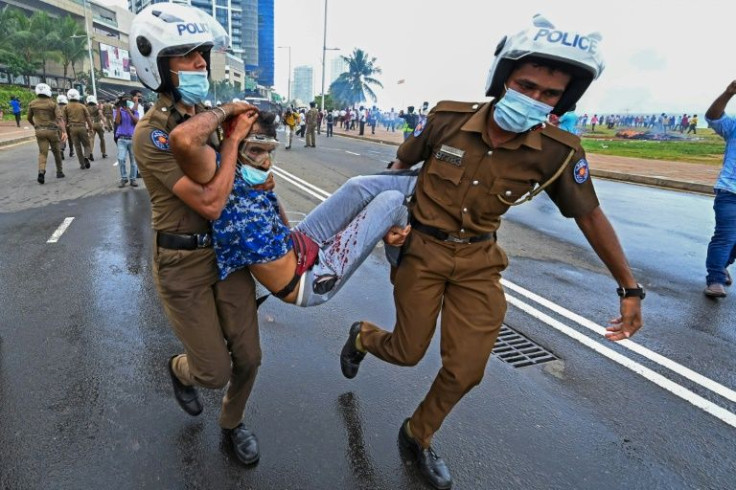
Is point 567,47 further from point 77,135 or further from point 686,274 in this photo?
point 77,135

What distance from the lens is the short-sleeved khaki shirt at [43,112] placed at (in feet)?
33.6

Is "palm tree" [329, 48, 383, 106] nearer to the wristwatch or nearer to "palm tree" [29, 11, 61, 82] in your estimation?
"palm tree" [29, 11, 61, 82]

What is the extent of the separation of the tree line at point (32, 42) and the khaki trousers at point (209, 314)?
57853 mm

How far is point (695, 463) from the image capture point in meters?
2.63

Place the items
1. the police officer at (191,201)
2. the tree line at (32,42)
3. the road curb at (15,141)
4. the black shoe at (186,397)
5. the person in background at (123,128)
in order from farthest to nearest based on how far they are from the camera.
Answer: the tree line at (32,42) < the road curb at (15,141) < the person in background at (123,128) < the black shoe at (186,397) < the police officer at (191,201)

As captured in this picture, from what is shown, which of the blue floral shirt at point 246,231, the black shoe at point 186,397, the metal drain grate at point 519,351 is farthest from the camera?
the metal drain grate at point 519,351

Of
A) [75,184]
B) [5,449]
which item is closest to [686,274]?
[5,449]

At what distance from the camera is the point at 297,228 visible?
2.62 m

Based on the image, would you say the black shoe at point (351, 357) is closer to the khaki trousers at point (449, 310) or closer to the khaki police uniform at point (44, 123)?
the khaki trousers at point (449, 310)

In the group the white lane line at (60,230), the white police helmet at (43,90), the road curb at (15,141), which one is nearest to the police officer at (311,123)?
the road curb at (15,141)

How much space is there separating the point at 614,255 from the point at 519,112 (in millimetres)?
867

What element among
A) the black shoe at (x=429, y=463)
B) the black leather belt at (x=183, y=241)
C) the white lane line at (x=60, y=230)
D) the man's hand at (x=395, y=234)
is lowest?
the white lane line at (x=60, y=230)

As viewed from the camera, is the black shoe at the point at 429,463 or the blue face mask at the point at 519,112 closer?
the blue face mask at the point at 519,112

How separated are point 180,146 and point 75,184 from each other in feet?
33.8
